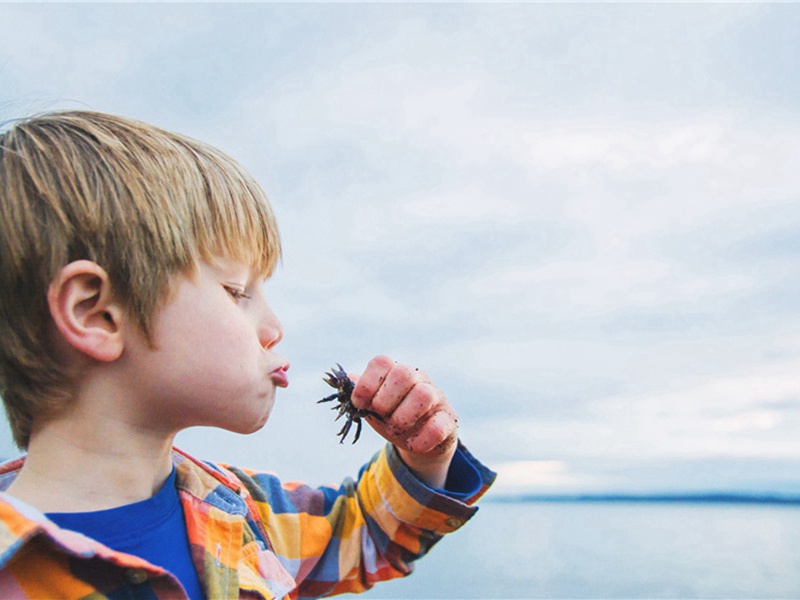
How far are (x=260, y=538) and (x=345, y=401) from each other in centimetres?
43

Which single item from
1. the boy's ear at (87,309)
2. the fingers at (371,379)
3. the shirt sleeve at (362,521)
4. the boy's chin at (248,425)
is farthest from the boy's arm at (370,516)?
the boy's ear at (87,309)

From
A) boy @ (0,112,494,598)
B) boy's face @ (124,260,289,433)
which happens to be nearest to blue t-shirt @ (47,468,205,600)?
boy @ (0,112,494,598)

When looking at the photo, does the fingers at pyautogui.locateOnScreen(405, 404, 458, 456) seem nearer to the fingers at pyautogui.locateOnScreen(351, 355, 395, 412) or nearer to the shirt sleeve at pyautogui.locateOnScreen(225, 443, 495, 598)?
the fingers at pyautogui.locateOnScreen(351, 355, 395, 412)

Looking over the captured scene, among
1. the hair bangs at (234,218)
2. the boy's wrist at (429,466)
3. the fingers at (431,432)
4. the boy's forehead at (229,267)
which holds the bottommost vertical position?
the boy's wrist at (429,466)

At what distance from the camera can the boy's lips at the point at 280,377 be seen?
1.68 meters

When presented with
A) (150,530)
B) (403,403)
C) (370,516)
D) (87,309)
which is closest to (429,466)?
(370,516)

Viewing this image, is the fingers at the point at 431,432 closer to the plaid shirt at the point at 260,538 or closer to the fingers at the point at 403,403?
the fingers at the point at 403,403

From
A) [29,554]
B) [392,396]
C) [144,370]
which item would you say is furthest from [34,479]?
[392,396]

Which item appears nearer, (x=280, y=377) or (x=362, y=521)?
(x=280, y=377)

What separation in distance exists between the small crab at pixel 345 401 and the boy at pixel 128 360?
4 cm

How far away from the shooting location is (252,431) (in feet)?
5.41

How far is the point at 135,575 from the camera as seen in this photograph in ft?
4.82

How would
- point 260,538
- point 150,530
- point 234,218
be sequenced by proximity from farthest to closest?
point 260,538, point 234,218, point 150,530

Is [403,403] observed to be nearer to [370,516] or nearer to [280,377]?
[280,377]
